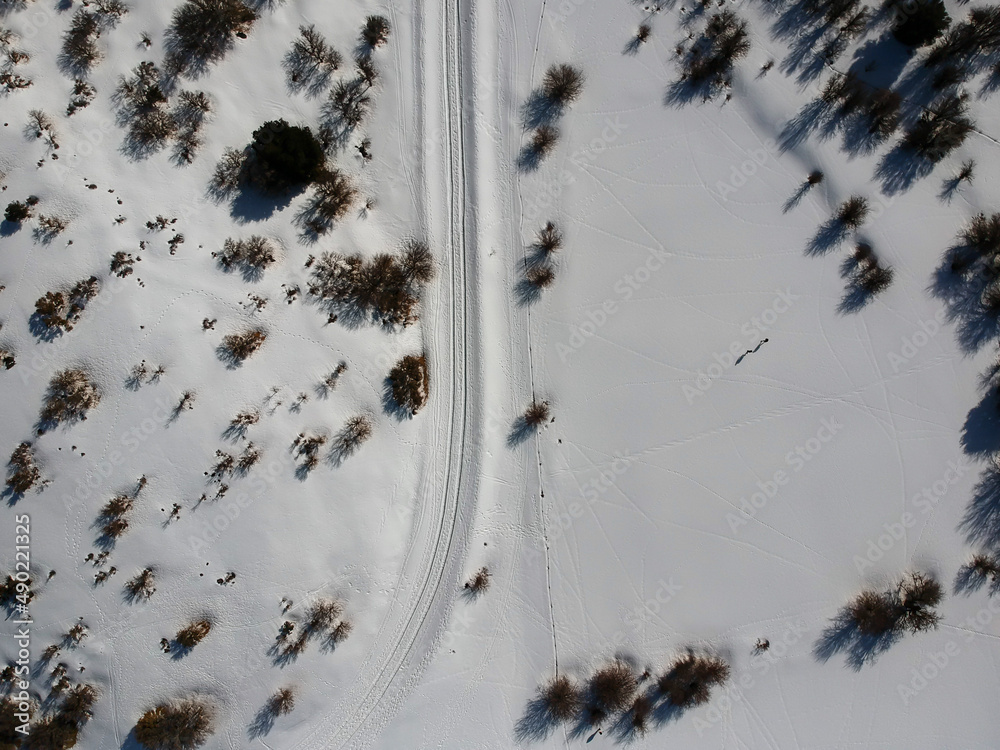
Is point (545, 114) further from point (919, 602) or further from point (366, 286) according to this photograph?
point (919, 602)

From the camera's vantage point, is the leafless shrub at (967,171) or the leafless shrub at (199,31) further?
the leafless shrub at (967,171)

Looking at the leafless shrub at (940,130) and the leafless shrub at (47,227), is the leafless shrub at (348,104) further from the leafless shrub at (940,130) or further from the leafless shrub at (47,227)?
the leafless shrub at (940,130)

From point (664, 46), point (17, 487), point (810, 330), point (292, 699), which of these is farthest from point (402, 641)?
point (664, 46)

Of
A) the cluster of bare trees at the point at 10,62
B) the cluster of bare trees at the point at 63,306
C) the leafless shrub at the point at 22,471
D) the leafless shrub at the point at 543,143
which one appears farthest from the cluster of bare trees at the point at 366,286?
the cluster of bare trees at the point at 10,62

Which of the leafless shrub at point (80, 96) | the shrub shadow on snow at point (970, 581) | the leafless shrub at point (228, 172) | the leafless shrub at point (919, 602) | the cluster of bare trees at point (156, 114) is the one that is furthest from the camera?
the shrub shadow on snow at point (970, 581)

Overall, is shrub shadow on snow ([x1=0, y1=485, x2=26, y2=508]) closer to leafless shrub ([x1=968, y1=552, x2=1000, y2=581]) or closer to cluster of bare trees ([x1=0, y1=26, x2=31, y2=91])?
cluster of bare trees ([x1=0, y1=26, x2=31, y2=91])

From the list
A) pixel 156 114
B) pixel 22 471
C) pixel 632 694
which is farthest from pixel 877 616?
pixel 156 114
